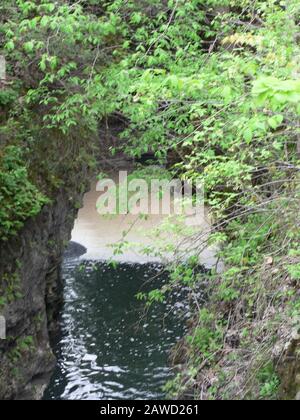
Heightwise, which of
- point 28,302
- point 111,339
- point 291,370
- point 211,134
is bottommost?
point 111,339

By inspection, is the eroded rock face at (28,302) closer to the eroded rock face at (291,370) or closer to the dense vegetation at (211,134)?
the dense vegetation at (211,134)

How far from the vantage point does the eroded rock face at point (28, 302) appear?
8.92 meters

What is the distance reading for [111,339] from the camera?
12688 mm

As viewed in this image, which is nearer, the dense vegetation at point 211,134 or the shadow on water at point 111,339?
the dense vegetation at point 211,134

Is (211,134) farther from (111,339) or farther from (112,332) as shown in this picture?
(112,332)

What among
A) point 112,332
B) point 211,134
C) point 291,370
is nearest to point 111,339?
point 112,332

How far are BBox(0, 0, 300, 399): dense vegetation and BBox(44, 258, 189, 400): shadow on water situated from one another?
1.33 metres

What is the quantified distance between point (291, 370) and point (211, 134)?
8.53 feet

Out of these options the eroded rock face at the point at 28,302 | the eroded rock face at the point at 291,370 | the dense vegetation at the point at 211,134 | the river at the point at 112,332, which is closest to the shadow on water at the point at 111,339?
the river at the point at 112,332

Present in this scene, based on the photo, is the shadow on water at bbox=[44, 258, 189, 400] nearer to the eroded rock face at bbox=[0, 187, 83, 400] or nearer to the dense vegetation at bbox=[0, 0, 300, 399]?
the eroded rock face at bbox=[0, 187, 83, 400]

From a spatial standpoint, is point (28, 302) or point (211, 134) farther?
point (28, 302)

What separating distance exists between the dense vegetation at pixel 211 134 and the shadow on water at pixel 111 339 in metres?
1.33

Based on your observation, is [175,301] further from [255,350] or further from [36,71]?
[255,350]

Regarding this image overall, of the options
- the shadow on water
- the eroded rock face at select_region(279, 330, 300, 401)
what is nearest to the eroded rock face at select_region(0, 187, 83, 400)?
the shadow on water
